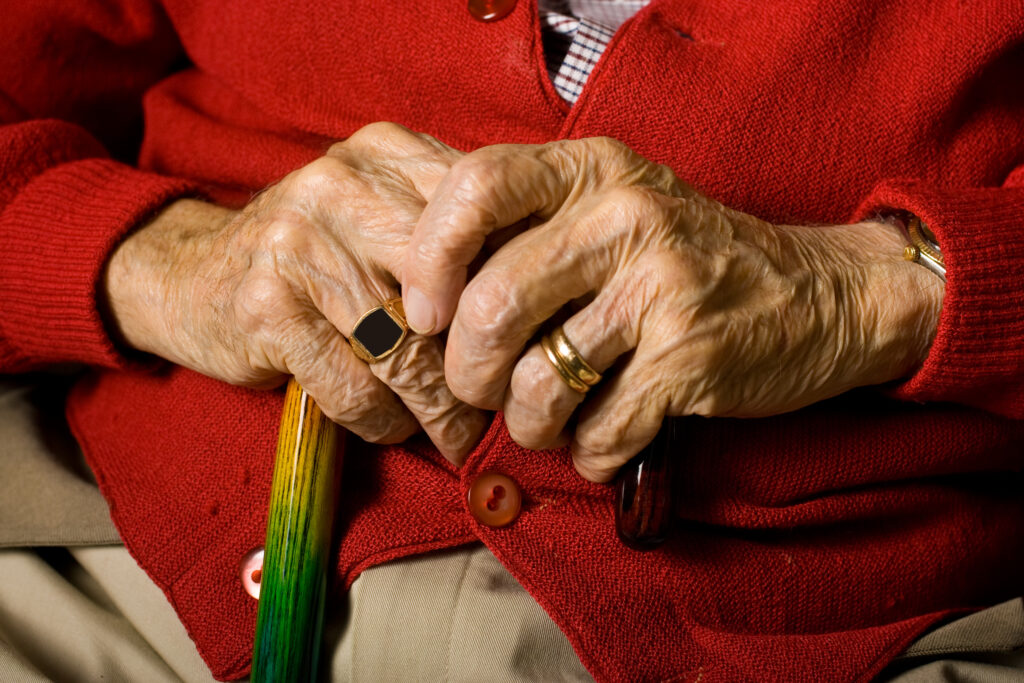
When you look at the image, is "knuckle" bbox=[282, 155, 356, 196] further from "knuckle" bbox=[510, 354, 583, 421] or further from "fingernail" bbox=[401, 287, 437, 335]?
"knuckle" bbox=[510, 354, 583, 421]

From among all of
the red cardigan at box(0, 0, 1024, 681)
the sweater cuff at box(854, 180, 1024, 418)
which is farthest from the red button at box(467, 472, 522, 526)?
the sweater cuff at box(854, 180, 1024, 418)

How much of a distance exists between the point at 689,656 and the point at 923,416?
1.30 ft

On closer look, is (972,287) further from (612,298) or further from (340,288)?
(340,288)

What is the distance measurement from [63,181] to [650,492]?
836mm

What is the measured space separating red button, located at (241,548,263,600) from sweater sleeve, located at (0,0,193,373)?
0.32m

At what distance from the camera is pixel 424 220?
2.25 ft

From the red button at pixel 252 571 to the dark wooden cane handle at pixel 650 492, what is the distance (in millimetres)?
414

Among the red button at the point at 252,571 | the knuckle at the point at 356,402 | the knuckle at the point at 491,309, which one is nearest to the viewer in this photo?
the knuckle at the point at 491,309

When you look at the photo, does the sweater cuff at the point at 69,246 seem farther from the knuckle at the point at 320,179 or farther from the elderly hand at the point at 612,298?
the elderly hand at the point at 612,298

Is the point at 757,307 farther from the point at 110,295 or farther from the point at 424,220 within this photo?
the point at 110,295

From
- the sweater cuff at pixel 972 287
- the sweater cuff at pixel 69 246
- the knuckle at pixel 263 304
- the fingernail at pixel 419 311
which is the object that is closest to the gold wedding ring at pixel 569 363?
the fingernail at pixel 419 311

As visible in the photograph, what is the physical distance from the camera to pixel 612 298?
0.68m

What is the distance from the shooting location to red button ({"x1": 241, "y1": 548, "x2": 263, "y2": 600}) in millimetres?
875

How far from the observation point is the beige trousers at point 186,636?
2.77 feet
